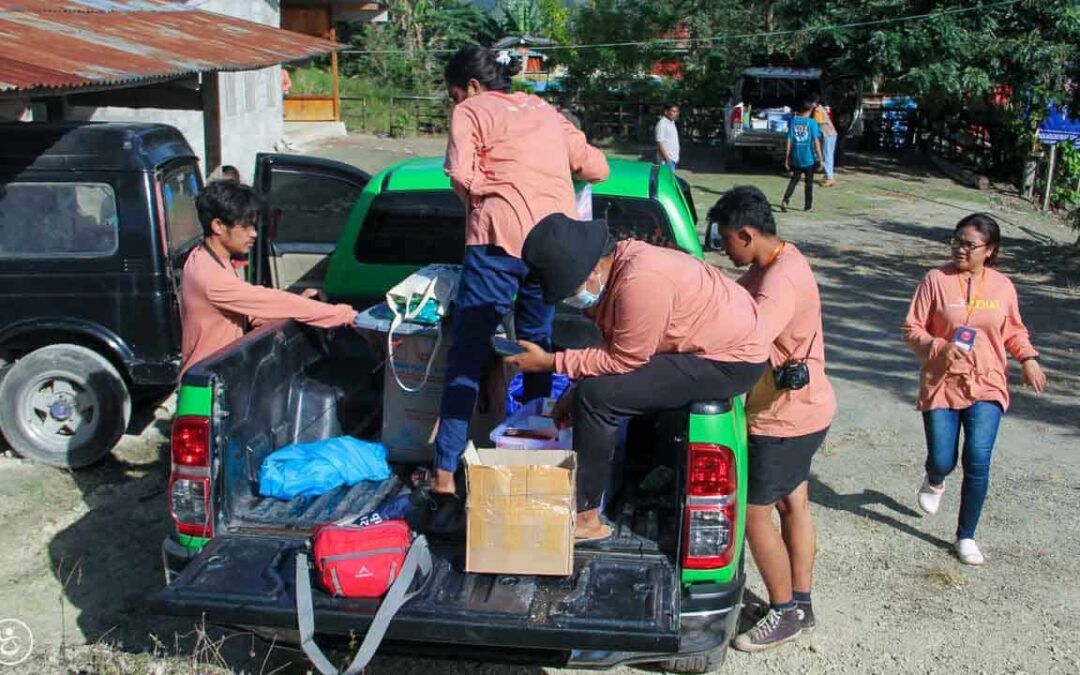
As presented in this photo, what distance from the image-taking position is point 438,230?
5801mm

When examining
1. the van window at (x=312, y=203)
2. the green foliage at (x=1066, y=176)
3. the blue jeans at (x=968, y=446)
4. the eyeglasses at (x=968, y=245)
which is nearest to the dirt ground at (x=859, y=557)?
the blue jeans at (x=968, y=446)

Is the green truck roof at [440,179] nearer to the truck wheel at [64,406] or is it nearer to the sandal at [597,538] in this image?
the truck wheel at [64,406]

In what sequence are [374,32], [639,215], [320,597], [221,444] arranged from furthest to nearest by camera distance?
[374,32]
[639,215]
[221,444]
[320,597]

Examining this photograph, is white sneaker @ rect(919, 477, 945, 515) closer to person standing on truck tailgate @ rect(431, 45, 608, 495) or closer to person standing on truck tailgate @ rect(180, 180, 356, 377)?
person standing on truck tailgate @ rect(431, 45, 608, 495)

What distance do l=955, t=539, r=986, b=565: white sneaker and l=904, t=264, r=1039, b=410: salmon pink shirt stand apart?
75 cm

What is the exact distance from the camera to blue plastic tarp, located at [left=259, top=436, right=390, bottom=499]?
4059 millimetres

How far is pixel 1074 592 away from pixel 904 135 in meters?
27.1

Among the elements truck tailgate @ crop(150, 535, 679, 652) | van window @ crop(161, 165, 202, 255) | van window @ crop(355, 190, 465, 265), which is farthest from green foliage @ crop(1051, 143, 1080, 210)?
truck tailgate @ crop(150, 535, 679, 652)

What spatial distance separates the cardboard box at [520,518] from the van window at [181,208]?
12.2 feet

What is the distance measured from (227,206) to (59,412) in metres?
2.61

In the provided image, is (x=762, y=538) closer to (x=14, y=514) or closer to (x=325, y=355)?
(x=325, y=355)

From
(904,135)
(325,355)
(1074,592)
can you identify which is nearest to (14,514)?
(325,355)

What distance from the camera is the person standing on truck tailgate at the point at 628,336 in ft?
11.6

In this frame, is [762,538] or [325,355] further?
[325,355]
